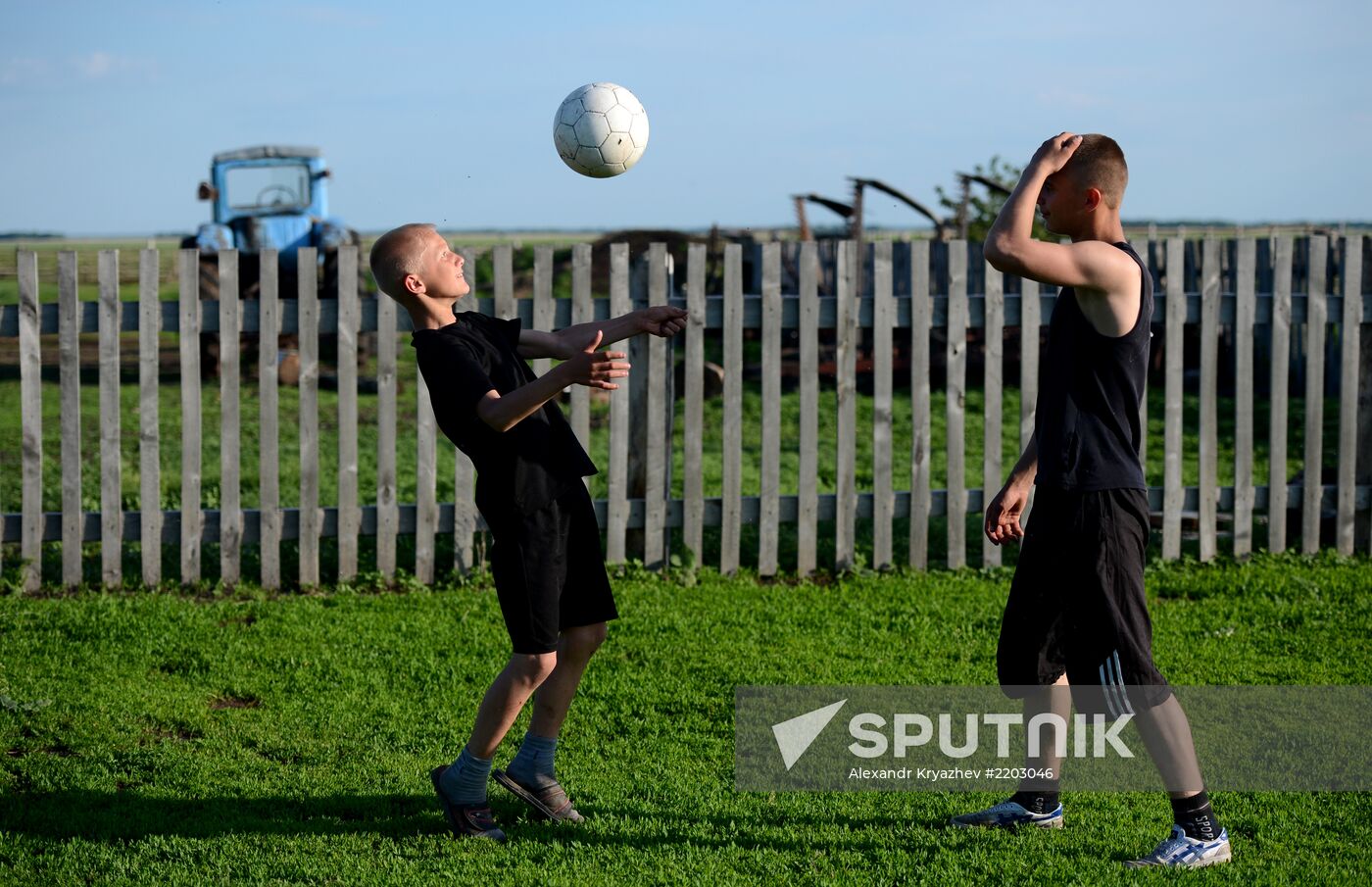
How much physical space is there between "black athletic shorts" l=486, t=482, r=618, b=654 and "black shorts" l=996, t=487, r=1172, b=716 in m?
1.24

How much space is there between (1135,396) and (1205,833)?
46.5 inches

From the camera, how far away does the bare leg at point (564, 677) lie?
3918mm

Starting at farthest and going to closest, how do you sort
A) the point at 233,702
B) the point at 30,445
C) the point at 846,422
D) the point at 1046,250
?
the point at 846,422 < the point at 30,445 < the point at 233,702 < the point at 1046,250

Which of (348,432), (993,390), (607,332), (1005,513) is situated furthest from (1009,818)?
(348,432)

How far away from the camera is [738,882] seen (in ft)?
11.5

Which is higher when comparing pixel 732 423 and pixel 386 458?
pixel 732 423

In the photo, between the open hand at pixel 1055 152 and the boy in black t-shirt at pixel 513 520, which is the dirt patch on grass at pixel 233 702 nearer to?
the boy in black t-shirt at pixel 513 520

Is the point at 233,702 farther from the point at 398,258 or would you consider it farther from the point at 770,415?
the point at 770,415

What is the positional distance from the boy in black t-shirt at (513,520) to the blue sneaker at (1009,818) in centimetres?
115

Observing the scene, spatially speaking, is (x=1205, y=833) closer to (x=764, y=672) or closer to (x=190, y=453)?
(x=764, y=672)

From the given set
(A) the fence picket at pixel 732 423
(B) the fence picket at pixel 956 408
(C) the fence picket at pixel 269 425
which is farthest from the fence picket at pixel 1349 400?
(C) the fence picket at pixel 269 425

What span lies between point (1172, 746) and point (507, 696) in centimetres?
181

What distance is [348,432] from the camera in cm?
671

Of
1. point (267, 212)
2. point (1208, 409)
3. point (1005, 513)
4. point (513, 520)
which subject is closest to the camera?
point (513, 520)
